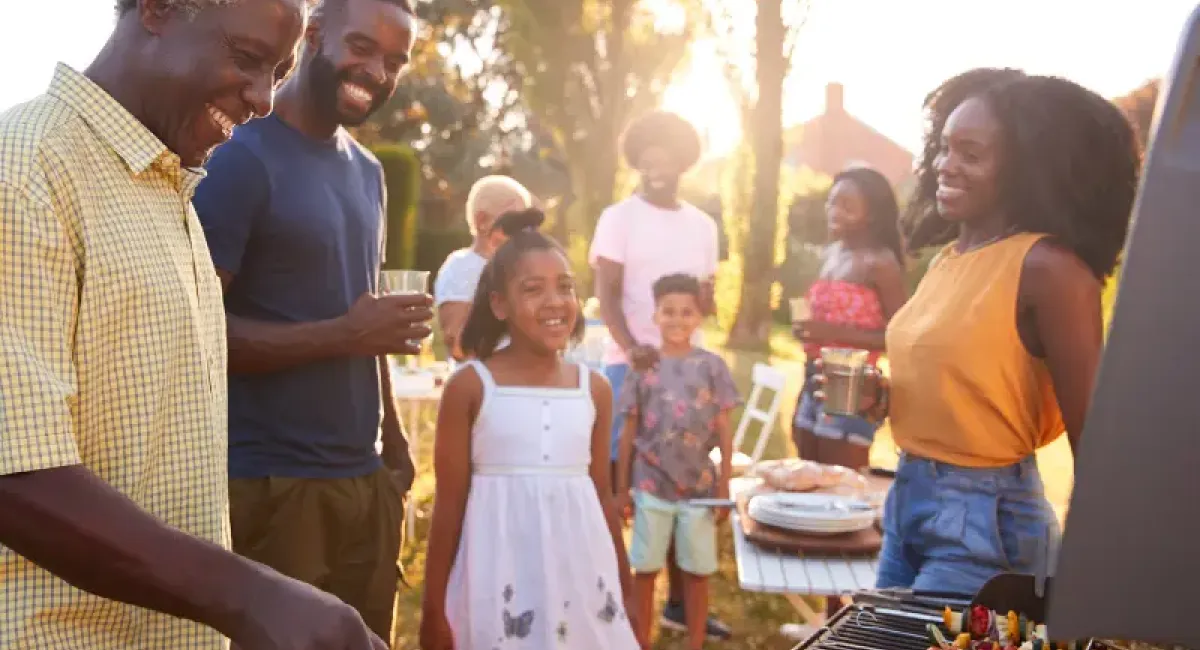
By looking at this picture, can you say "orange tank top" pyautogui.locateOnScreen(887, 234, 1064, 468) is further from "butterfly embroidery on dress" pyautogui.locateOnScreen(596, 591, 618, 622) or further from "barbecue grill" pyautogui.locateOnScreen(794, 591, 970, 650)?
"butterfly embroidery on dress" pyautogui.locateOnScreen(596, 591, 618, 622)

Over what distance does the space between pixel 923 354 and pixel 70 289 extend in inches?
69.4

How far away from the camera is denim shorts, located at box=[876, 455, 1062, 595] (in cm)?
218

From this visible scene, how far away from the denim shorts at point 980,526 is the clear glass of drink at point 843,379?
0.47 metres

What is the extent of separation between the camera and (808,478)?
11.3 feet

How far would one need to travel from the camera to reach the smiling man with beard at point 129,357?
3.62 ft

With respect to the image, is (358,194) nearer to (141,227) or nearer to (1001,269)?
(141,227)

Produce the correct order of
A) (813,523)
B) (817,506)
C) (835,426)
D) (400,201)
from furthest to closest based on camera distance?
(400,201) < (835,426) < (817,506) < (813,523)

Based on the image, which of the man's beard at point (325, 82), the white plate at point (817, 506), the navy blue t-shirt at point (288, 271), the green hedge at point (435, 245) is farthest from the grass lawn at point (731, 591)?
the green hedge at point (435, 245)

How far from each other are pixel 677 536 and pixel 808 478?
4.70 ft

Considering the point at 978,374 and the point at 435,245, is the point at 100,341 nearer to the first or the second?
the point at 978,374

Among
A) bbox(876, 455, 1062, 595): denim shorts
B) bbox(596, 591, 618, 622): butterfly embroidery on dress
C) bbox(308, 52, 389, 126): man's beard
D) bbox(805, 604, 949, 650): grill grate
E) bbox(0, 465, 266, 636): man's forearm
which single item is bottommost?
bbox(596, 591, 618, 622): butterfly embroidery on dress

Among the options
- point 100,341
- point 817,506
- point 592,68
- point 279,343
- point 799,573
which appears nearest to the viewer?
point 100,341

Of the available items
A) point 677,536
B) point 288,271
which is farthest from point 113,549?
point 677,536

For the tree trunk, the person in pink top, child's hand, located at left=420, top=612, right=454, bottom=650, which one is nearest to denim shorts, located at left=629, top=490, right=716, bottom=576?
the person in pink top
